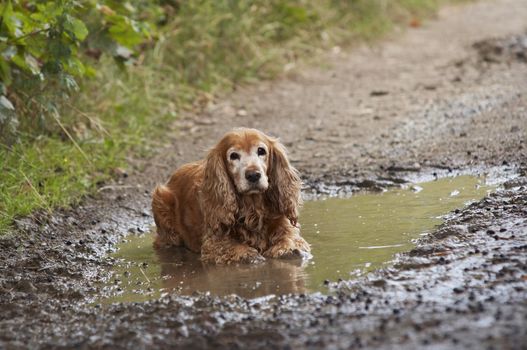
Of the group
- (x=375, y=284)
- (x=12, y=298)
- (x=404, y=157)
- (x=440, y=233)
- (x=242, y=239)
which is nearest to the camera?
(x=375, y=284)

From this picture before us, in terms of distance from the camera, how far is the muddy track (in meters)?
4.81

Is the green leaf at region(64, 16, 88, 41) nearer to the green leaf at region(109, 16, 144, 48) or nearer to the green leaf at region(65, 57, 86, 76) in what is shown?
the green leaf at region(65, 57, 86, 76)

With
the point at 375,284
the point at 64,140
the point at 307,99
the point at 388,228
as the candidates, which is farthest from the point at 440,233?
the point at 307,99

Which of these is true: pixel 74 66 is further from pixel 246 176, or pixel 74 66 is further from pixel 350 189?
pixel 350 189

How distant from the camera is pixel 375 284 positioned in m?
5.50

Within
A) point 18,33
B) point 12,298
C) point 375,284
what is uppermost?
point 18,33

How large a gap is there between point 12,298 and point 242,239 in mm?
1873

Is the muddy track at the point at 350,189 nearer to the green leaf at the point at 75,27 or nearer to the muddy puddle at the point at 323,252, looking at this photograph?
the muddy puddle at the point at 323,252

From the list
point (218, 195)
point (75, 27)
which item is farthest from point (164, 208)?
point (75, 27)

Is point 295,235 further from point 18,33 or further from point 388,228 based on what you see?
point 18,33

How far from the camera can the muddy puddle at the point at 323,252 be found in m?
6.05

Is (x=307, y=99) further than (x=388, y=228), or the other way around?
(x=307, y=99)

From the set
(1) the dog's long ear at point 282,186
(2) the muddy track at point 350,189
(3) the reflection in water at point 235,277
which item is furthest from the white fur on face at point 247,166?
(2) the muddy track at point 350,189

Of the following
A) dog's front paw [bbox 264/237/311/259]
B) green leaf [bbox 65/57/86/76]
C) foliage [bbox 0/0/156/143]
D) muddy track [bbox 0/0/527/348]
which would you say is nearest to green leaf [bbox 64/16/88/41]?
foliage [bbox 0/0/156/143]
